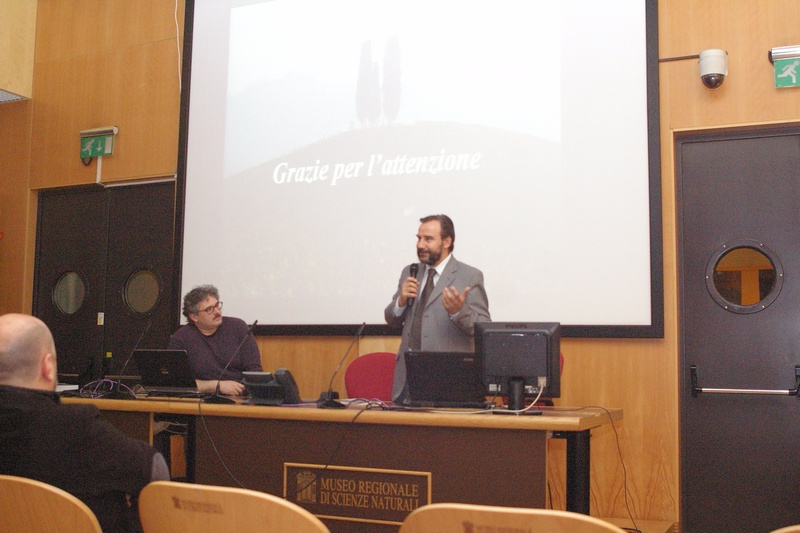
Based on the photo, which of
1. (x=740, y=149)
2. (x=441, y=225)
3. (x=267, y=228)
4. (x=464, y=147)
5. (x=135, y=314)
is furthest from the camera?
(x=135, y=314)

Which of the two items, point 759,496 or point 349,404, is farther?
point 759,496

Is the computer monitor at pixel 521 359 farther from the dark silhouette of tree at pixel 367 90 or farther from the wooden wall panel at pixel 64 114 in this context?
the wooden wall panel at pixel 64 114

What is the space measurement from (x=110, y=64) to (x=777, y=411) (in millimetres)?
5342

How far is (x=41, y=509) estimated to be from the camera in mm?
1649

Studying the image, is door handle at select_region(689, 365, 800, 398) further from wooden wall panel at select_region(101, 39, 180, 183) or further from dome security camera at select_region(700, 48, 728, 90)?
wooden wall panel at select_region(101, 39, 180, 183)

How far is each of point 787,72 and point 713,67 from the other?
0.38 meters

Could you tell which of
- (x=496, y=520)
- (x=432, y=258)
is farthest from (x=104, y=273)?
(x=496, y=520)

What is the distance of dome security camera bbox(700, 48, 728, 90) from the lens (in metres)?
4.14

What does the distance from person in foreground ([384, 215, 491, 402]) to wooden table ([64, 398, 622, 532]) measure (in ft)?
2.25

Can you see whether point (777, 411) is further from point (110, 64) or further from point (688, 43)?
point (110, 64)

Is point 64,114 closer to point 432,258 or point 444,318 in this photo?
point 432,258

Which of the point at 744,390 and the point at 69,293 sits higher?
the point at 69,293

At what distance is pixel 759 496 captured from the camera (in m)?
4.11

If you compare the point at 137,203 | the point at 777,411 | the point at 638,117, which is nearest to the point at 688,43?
the point at 638,117
